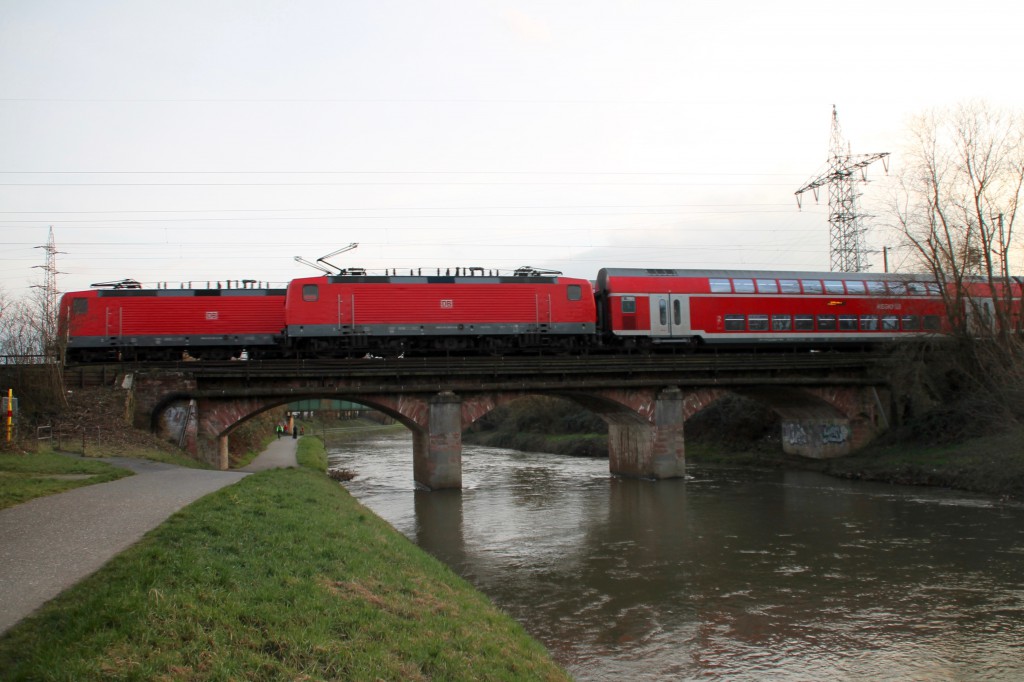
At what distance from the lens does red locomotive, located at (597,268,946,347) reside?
35.9 meters

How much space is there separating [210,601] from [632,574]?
39.2 ft

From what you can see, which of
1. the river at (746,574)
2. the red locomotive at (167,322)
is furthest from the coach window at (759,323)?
the red locomotive at (167,322)

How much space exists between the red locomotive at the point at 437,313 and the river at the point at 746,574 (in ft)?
21.9

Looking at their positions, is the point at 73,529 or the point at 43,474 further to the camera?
the point at 43,474

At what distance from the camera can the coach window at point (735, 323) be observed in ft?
122

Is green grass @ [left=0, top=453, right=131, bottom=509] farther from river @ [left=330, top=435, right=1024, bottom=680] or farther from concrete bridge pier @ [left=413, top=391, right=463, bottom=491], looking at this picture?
concrete bridge pier @ [left=413, top=391, right=463, bottom=491]

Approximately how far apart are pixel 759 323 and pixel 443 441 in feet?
54.5

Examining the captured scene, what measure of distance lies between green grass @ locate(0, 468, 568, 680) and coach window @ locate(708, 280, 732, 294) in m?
26.8

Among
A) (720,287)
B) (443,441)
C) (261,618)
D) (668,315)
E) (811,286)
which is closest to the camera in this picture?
(261,618)

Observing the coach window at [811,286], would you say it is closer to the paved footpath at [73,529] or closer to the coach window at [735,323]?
the coach window at [735,323]

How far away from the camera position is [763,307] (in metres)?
37.6

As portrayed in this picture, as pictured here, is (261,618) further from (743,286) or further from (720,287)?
(743,286)

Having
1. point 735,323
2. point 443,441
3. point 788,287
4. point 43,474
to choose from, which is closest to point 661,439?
point 735,323

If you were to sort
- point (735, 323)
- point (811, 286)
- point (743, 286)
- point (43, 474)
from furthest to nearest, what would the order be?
point (811, 286) → point (743, 286) → point (735, 323) → point (43, 474)
